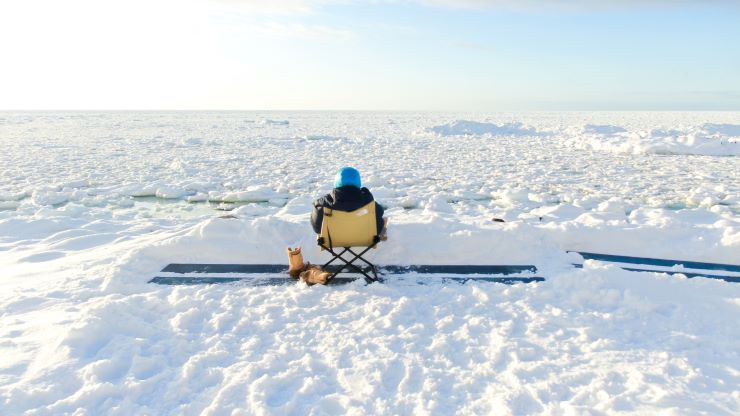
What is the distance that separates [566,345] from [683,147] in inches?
762

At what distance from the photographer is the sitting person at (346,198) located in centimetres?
427

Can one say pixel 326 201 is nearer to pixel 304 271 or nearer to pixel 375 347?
pixel 304 271

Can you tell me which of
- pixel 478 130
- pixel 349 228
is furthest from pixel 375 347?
pixel 478 130

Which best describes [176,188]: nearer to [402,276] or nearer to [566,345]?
[402,276]

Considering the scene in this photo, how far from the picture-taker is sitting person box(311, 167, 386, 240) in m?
4.27

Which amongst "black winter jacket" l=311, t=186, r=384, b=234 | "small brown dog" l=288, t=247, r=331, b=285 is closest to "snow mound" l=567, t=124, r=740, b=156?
"black winter jacket" l=311, t=186, r=384, b=234

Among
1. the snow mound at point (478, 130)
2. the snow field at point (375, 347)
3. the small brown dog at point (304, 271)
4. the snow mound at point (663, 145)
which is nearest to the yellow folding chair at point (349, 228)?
the small brown dog at point (304, 271)

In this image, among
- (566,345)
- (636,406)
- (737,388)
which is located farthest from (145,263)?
(737,388)

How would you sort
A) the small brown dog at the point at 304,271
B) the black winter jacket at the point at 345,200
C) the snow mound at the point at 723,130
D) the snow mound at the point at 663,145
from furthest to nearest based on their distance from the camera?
1. the snow mound at the point at 723,130
2. the snow mound at the point at 663,145
3. the small brown dog at the point at 304,271
4. the black winter jacket at the point at 345,200

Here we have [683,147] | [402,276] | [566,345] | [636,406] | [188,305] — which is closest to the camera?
[636,406]

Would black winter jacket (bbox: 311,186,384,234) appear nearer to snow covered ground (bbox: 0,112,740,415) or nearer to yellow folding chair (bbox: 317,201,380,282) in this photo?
yellow folding chair (bbox: 317,201,380,282)

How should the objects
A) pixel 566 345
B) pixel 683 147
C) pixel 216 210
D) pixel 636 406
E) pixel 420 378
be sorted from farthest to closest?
pixel 683 147 < pixel 216 210 < pixel 566 345 < pixel 420 378 < pixel 636 406

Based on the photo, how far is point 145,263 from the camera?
16.4 ft

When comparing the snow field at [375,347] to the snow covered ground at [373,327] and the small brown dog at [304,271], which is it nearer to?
the snow covered ground at [373,327]
